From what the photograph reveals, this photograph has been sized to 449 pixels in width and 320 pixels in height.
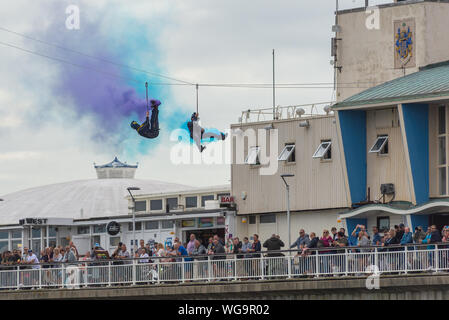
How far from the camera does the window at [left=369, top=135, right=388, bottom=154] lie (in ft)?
178

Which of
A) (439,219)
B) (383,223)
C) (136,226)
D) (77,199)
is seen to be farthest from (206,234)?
(77,199)

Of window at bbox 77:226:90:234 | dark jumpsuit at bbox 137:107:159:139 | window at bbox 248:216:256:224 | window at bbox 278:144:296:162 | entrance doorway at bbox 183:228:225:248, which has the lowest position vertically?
entrance doorway at bbox 183:228:225:248

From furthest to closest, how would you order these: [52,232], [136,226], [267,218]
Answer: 1. [52,232]
2. [136,226]
3. [267,218]

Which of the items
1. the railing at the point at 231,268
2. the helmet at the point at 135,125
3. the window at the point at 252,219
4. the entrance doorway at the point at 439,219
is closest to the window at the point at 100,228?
the window at the point at 252,219

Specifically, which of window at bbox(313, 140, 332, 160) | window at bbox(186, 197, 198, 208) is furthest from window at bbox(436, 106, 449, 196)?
window at bbox(186, 197, 198, 208)

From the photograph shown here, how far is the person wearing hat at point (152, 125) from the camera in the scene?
52.1 m

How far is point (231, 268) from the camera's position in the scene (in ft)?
150

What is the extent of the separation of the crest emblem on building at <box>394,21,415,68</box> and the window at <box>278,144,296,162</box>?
241 inches

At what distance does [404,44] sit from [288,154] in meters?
7.23

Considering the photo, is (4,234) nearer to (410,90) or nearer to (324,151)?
(324,151)

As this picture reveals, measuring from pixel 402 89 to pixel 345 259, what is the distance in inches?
485

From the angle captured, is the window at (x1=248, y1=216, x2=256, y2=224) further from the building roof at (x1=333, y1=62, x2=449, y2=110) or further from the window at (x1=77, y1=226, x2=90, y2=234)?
the window at (x1=77, y1=226, x2=90, y2=234)
